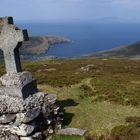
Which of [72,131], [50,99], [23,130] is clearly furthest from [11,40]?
[72,131]

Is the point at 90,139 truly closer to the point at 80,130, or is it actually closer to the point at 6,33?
the point at 80,130

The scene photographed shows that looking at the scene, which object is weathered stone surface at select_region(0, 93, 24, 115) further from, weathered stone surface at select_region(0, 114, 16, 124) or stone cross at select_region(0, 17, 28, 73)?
stone cross at select_region(0, 17, 28, 73)

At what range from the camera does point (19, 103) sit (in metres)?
22.9

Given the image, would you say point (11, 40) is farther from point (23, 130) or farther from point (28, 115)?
point (23, 130)

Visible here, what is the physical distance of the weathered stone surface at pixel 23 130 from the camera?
21766 mm

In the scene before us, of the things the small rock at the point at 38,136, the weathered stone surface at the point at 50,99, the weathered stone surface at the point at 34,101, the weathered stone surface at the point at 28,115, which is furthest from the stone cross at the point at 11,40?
the small rock at the point at 38,136

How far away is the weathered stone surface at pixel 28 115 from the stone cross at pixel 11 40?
320cm

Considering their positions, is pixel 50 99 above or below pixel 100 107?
above

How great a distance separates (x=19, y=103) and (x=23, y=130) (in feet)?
6.13

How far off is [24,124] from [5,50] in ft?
17.6

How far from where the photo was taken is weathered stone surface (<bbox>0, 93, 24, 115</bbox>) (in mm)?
22672

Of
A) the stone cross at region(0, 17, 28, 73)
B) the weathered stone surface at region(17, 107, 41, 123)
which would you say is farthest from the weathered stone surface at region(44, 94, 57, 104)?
the stone cross at region(0, 17, 28, 73)

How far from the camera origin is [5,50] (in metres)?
24.6

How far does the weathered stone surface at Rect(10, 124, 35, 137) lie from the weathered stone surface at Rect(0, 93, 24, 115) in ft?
3.54
